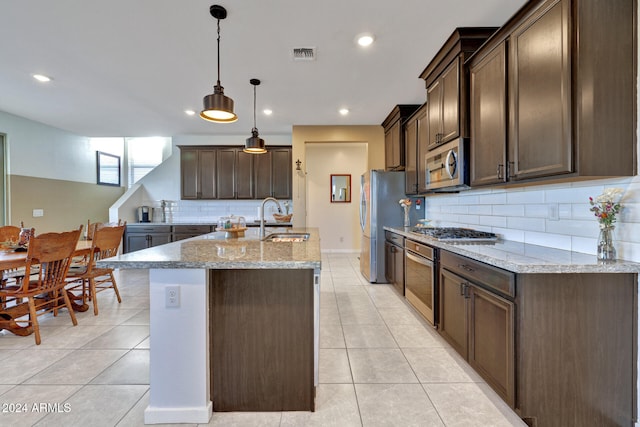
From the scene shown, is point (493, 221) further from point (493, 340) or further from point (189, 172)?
point (189, 172)

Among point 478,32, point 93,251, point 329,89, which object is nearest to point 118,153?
point 93,251

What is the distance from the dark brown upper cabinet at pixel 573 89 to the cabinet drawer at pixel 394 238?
1724 mm

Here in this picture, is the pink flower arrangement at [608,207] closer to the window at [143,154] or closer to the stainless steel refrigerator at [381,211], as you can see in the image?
the stainless steel refrigerator at [381,211]

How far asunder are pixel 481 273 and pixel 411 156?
2446mm

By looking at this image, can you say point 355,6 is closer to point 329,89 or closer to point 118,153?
point 329,89

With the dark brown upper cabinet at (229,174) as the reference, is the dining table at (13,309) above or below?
below

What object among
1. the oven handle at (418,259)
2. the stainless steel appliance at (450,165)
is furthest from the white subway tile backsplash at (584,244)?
the oven handle at (418,259)

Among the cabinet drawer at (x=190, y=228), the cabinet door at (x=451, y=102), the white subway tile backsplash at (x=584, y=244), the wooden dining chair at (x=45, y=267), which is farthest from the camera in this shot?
the cabinet drawer at (x=190, y=228)

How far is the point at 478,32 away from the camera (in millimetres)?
2377

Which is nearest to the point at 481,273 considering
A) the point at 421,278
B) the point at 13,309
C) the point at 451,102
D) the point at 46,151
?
the point at 421,278

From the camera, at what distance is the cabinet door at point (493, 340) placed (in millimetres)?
1539

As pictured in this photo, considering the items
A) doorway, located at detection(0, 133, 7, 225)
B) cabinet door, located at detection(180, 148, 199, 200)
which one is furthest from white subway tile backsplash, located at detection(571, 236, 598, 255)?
doorway, located at detection(0, 133, 7, 225)

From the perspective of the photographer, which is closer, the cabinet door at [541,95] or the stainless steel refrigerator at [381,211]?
the cabinet door at [541,95]

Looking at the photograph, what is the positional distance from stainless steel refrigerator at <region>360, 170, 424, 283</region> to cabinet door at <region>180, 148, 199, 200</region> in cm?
352
